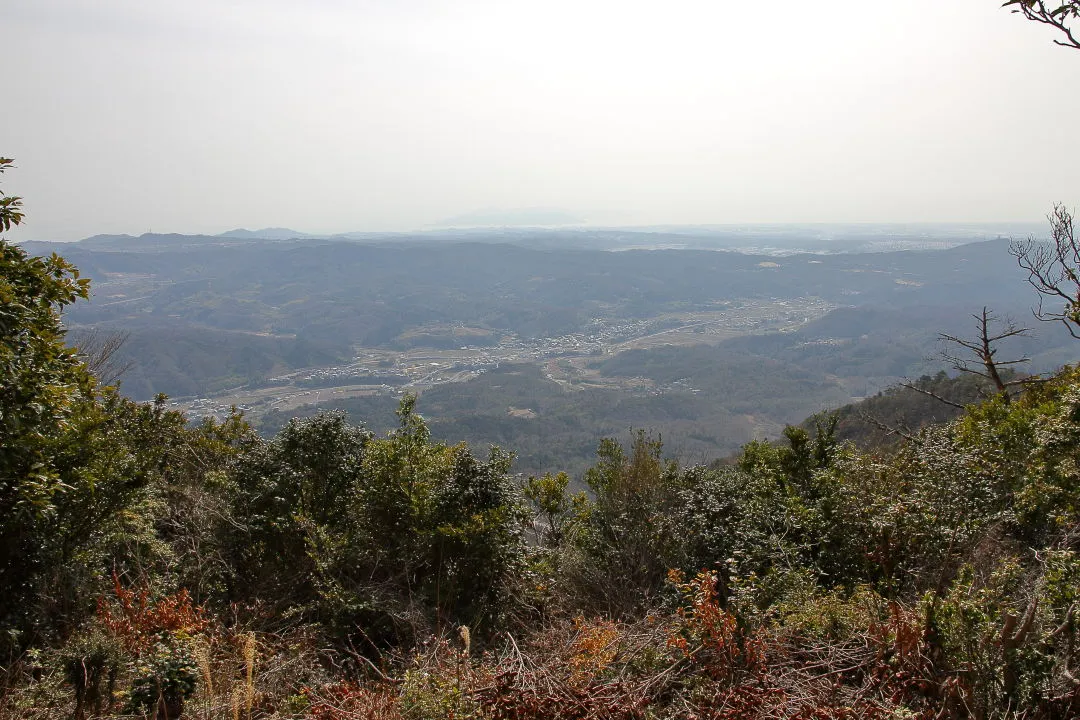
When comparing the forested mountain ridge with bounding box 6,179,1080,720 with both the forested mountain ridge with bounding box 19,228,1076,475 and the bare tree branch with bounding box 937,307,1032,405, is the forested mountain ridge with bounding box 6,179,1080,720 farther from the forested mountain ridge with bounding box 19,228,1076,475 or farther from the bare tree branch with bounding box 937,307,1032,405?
the forested mountain ridge with bounding box 19,228,1076,475

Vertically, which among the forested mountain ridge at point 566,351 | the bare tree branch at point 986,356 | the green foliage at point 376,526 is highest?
the bare tree branch at point 986,356

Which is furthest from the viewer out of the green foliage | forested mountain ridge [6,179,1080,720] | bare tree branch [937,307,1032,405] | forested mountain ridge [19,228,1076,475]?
forested mountain ridge [19,228,1076,475]

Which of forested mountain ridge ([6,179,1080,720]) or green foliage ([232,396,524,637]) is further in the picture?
green foliage ([232,396,524,637])

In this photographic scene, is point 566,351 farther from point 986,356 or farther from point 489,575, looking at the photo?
point 489,575

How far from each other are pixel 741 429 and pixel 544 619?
283 ft

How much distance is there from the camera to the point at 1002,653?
10.5 feet

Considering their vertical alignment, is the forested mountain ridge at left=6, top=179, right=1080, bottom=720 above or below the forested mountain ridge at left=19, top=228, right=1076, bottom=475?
above

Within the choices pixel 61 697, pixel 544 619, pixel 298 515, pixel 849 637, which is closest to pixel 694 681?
pixel 849 637

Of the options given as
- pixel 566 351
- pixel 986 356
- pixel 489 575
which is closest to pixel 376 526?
pixel 489 575

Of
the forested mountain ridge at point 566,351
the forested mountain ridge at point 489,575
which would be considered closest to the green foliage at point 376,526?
the forested mountain ridge at point 489,575

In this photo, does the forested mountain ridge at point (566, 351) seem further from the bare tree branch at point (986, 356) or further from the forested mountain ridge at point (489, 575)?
the forested mountain ridge at point (489, 575)

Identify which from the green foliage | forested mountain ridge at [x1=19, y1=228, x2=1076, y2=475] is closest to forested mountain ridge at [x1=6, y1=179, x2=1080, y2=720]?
the green foliage

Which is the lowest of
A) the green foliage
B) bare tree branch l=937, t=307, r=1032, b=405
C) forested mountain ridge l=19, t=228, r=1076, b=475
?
forested mountain ridge l=19, t=228, r=1076, b=475

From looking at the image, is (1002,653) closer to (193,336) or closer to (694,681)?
(694,681)
